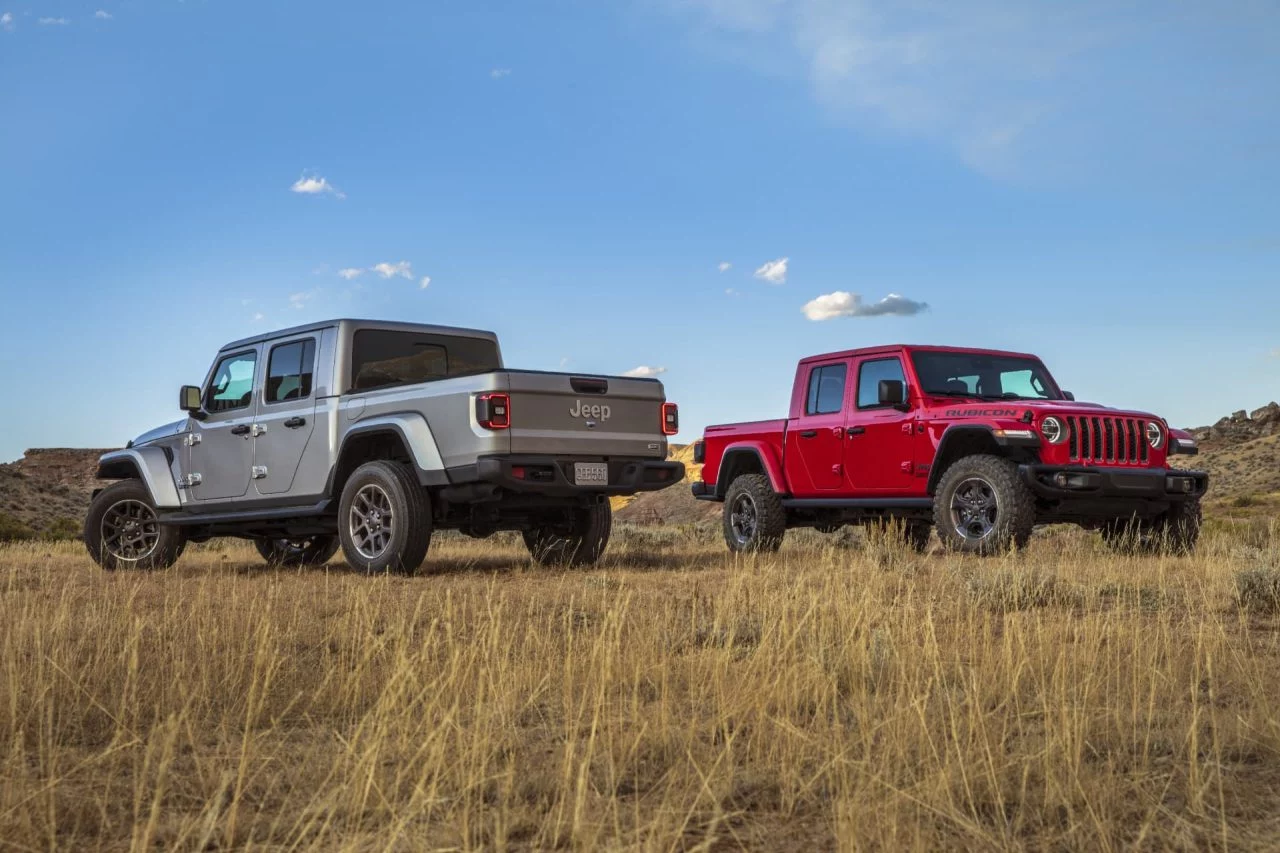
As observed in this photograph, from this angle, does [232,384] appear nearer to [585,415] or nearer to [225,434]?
[225,434]

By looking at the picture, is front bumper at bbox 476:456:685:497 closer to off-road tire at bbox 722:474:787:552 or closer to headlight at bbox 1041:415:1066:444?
off-road tire at bbox 722:474:787:552

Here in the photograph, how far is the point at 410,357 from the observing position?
11.5 meters

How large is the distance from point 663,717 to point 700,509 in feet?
127

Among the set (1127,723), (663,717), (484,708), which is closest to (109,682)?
(484,708)

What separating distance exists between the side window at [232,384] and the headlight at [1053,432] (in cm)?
726

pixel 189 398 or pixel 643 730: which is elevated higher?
pixel 189 398

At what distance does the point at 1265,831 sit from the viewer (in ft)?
11.8

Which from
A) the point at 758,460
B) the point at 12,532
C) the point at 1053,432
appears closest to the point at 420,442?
the point at 758,460

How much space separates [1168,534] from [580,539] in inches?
230

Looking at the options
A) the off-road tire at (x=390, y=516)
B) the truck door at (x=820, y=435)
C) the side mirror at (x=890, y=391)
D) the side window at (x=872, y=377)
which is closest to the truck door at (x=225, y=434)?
the off-road tire at (x=390, y=516)

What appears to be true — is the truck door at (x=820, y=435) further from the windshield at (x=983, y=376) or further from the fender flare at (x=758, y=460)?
the windshield at (x=983, y=376)

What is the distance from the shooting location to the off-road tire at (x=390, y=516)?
33.3ft

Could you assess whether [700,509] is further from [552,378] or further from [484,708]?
[484,708]

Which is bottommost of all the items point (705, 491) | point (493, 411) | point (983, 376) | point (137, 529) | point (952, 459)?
point (137, 529)
